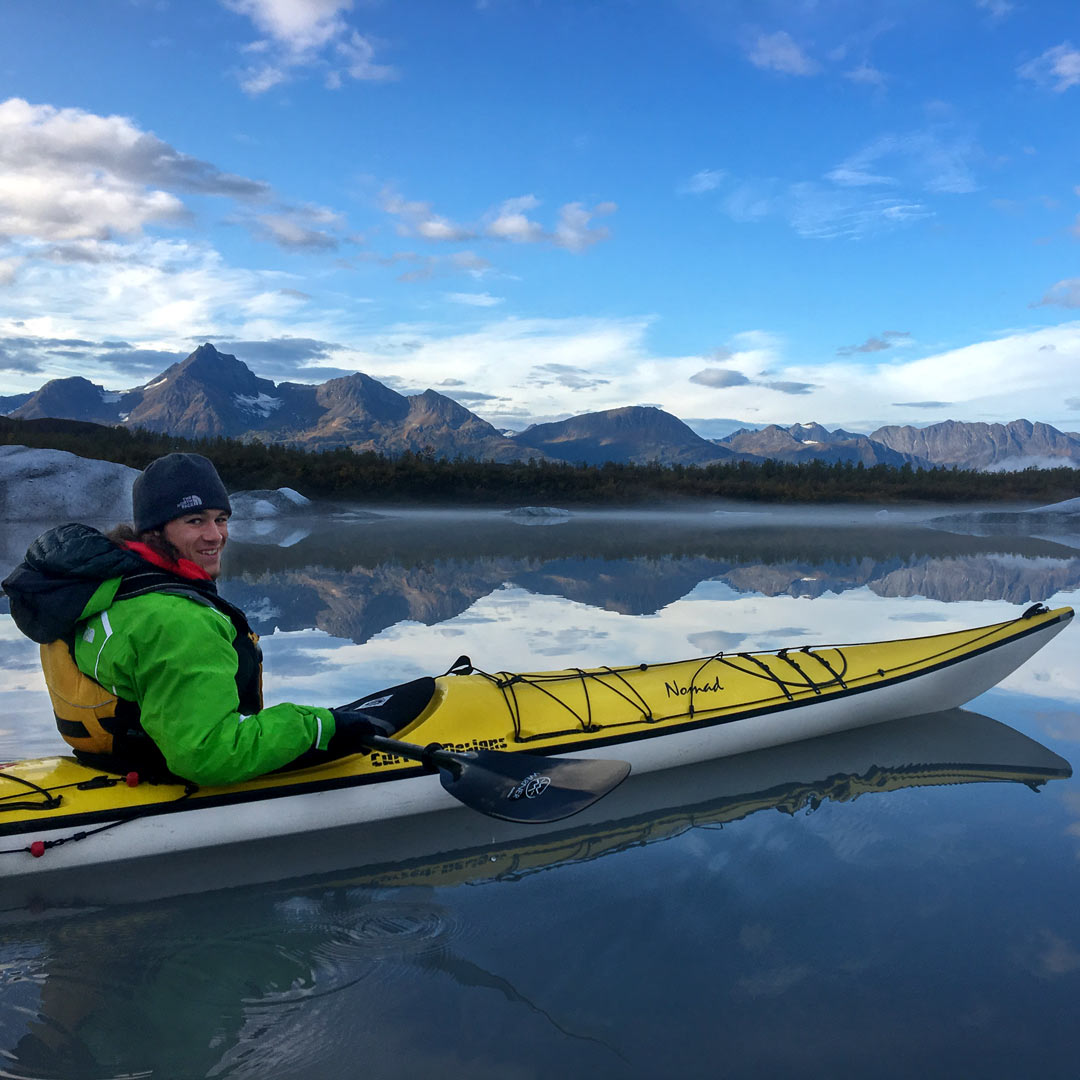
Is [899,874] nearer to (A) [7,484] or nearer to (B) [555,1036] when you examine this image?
(B) [555,1036]

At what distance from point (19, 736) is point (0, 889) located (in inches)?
67.8

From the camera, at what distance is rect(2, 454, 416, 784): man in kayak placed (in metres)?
2.84

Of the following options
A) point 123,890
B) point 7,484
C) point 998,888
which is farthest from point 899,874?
point 7,484

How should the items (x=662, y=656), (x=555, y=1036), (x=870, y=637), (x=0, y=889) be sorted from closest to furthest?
(x=555, y=1036) → (x=0, y=889) → (x=662, y=656) → (x=870, y=637)

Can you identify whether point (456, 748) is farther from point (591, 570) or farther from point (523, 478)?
point (523, 478)

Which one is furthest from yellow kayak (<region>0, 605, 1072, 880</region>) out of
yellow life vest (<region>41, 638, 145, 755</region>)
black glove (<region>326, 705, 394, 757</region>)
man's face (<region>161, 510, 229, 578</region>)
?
man's face (<region>161, 510, 229, 578</region>)

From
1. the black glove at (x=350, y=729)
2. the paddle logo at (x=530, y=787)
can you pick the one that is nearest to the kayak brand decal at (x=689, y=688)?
the paddle logo at (x=530, y=787)

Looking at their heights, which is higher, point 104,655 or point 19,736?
point 104,655

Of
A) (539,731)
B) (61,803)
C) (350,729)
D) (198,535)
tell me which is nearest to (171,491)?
Result: (198,535)

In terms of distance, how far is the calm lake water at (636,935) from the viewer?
2.34 meters

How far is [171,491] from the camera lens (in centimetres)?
301

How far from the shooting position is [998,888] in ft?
10.6

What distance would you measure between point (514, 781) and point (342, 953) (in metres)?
0.96

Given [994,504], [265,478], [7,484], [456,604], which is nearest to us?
[456,604]
